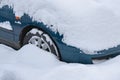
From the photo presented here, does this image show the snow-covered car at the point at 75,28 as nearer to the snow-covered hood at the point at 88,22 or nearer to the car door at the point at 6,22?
the snow-covered hood at the point at 88,22

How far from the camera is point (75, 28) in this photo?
427cm

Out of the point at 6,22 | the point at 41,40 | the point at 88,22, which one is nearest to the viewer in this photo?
the point at 88,22

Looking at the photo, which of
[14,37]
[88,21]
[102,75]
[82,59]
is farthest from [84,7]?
[14,37]

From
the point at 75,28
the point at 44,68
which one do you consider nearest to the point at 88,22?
the point at 75,28

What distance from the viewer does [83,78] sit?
3912 mm

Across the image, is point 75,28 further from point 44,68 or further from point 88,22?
point 44,68

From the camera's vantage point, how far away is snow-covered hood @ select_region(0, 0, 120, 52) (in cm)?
423

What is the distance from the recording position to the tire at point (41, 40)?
4.59m

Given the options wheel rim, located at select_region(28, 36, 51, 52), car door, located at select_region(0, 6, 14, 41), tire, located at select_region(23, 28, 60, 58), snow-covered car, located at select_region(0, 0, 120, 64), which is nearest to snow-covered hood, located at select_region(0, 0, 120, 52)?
snow-covered car, located at select_region(0, 0, 120, 64)

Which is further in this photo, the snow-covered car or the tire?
the tire

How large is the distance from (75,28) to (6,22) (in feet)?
4.28

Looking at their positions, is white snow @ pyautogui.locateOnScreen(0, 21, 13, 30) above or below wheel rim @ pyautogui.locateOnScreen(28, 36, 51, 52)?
above

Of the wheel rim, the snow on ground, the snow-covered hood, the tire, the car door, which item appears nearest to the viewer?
the snow on ground

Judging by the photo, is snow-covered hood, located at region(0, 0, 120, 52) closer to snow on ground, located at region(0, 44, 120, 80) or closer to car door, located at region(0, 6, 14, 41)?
snow on ground, located at region(0, 44, 120, 80)
